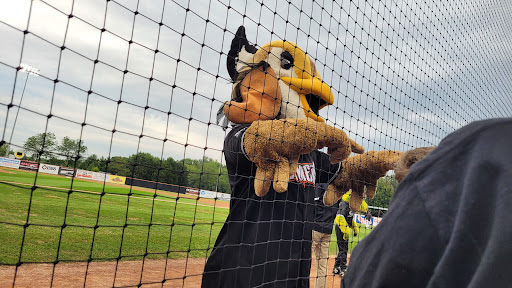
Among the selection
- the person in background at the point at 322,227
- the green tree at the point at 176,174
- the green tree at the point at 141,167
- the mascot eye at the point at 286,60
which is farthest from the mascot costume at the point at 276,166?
the person in background at the point at 322,227

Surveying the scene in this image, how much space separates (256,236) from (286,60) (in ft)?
3.54

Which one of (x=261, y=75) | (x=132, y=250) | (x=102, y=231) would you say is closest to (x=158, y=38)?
(x=261, y=75)

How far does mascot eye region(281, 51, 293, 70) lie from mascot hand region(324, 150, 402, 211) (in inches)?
28.3

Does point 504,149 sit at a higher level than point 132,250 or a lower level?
higher

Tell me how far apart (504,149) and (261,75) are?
177 cm

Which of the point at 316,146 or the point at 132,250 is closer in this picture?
the point at 316,146

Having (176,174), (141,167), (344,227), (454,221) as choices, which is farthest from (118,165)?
(344,227)

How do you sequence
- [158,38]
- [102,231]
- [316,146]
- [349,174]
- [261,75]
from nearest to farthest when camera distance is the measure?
[158,38] < [316,146] < [261,75] < [349,174] < [102,231]

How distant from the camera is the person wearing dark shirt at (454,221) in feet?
1.05

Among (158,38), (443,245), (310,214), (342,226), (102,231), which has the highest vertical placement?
(158,38)

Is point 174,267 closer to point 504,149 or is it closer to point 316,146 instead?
point 316,146

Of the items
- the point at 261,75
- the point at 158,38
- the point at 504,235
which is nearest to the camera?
the point at 504,235

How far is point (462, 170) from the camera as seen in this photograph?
361mm

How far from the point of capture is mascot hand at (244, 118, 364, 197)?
1.55 metres
